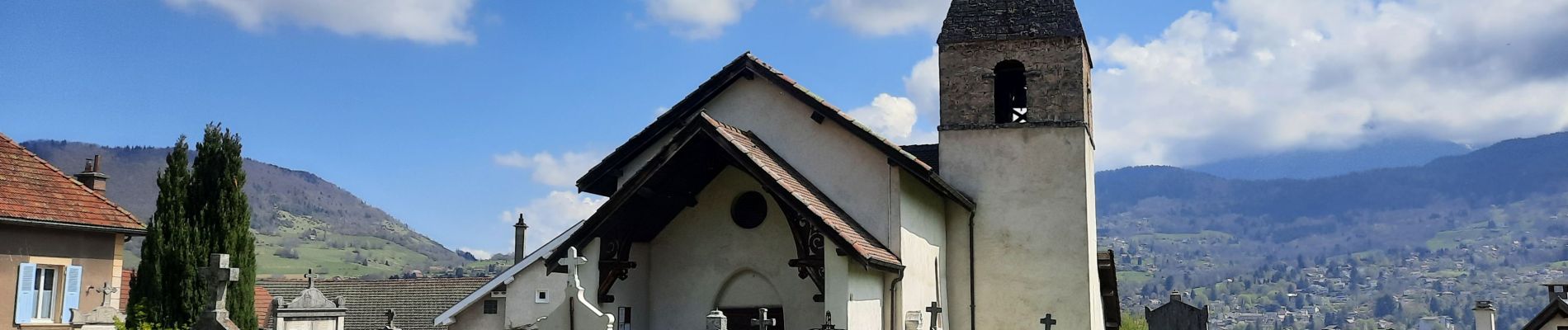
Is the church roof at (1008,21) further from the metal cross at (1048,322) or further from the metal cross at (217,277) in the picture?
the metal cross at (217,277)

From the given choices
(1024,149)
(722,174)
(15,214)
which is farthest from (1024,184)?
(15,214)

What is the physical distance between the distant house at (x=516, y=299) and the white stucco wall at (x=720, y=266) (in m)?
2.90

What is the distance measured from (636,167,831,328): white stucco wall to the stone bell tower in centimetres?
354

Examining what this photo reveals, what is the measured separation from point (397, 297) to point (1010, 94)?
91.1ft

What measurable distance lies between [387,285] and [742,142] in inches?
1163

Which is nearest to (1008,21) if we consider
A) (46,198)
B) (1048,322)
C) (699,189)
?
(1048,322)

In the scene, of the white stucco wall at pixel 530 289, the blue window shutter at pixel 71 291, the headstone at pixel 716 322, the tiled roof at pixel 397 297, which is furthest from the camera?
the tiled roof at pixel 397 297

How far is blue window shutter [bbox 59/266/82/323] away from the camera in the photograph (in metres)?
24.4

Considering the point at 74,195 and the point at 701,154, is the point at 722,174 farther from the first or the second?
the point at 74,195

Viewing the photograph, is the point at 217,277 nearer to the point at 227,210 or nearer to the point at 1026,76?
the point at 227,210

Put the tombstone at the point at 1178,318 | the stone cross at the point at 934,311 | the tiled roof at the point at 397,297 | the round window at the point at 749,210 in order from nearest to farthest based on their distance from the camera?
the tombstone at the point at 1178,318 → the stone cross at the point at 934,311 → the round window at the point at 749,210 → the tiled roof at the point at 397,297

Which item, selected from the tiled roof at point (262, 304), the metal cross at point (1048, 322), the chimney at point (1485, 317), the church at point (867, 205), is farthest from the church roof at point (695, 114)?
the tiled roof at point (262, 304)

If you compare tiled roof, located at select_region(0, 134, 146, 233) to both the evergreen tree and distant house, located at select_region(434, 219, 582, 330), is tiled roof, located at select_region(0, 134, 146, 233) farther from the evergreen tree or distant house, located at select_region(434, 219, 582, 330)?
distant house, located at select_region(434, 219, 582, 330)

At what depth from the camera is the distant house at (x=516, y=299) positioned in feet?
83.4
